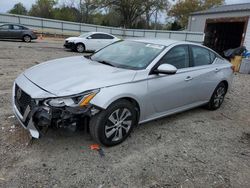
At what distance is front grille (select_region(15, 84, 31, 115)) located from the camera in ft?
9.98

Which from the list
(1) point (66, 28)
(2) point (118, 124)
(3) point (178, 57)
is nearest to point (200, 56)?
(3) point (178, 57)

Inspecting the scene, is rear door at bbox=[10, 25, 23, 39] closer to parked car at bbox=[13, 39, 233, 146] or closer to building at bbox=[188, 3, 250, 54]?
building at bbox=[188, 3, 250, 54]

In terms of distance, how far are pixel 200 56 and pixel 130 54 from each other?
160 centimetres

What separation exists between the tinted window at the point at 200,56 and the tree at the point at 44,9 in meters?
48.7

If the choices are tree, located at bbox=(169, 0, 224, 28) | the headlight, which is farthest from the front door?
tree, located at bbox=(169, 0, 224, 28)

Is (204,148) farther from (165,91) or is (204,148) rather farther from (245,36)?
(245,36)

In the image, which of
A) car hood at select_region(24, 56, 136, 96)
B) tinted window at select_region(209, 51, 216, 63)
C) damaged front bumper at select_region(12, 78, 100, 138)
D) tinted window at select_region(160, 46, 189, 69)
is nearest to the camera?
damaged front bumper at select_region(12, 78, 100, 138)

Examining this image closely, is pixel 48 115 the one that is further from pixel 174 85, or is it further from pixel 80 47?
pixel 80 47

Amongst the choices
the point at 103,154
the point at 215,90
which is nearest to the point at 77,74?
the point at 103,154

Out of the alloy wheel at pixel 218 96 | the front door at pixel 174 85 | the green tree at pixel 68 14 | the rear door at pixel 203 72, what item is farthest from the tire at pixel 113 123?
the green tree at pixel 68 14

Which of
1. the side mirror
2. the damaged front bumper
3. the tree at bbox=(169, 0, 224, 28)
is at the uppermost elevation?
the tree at bbox=(169, 0, 224, 28)

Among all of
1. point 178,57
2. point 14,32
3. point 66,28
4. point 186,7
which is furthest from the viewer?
point 186,7

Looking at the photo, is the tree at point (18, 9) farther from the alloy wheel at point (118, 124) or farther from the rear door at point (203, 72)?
the alloy wheel at point (118, 124)

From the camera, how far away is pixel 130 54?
4.04m
